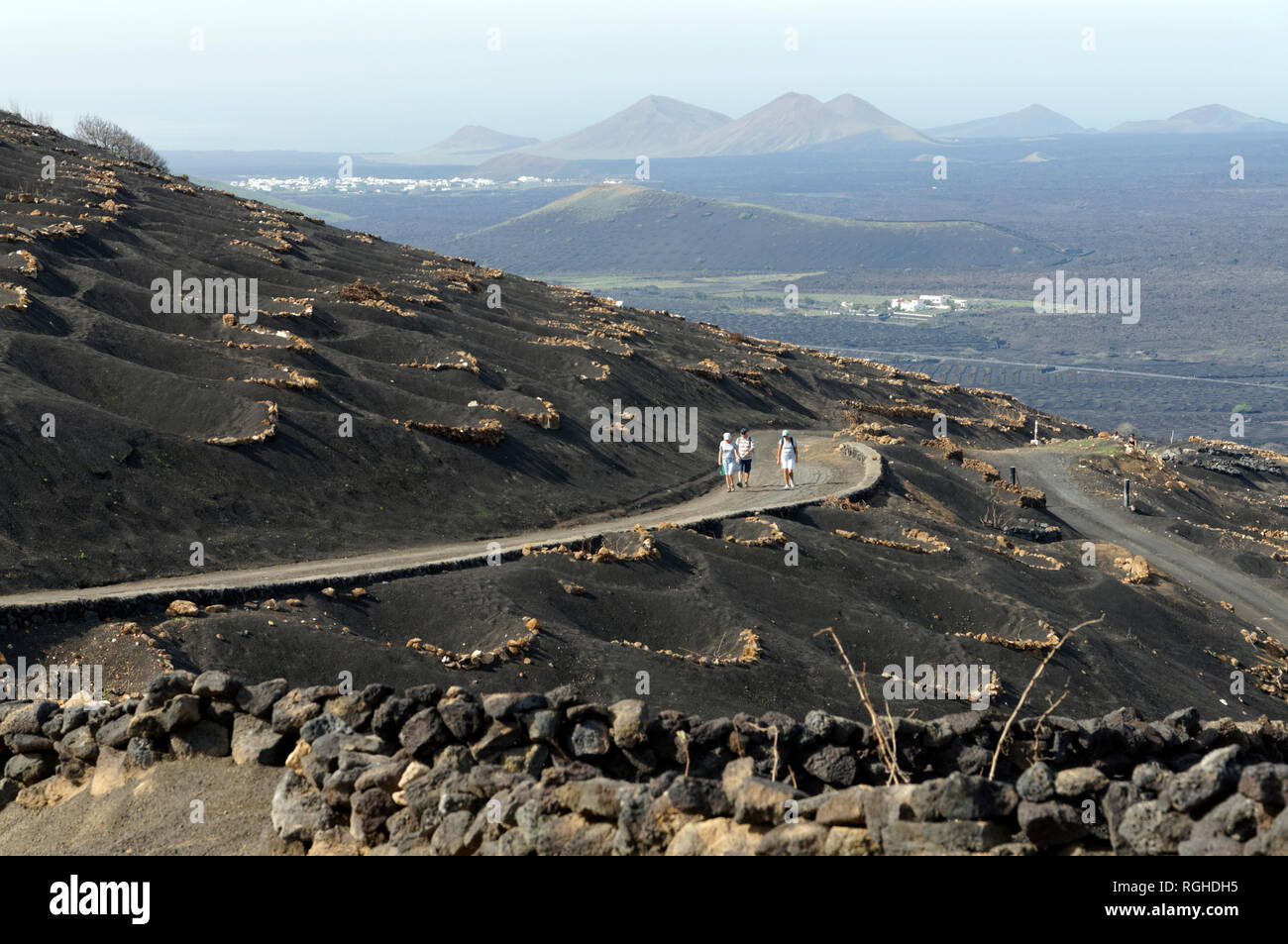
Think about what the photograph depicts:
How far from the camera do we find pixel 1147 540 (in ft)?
139

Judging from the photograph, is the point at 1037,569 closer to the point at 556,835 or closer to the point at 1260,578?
the point at 1260,578

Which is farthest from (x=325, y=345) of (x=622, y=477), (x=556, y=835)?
(x=556, y=835)

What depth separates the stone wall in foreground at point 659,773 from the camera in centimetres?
847

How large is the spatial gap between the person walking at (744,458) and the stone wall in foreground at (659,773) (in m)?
22.0

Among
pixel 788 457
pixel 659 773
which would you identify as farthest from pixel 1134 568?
pixel 659 773

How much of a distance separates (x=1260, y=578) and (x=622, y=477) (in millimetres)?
20891

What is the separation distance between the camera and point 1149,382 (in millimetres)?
187875

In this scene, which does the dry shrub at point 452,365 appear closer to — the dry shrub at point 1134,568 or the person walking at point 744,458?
the person walking at point 744,458

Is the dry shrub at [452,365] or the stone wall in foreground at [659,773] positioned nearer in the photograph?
the stone wall in foreground at [659,773]

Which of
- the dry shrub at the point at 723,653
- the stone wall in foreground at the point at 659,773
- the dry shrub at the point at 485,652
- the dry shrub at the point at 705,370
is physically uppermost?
the dry shrub at the point at 705,370
